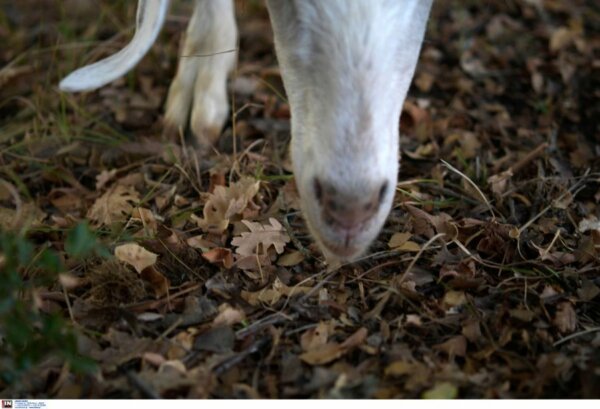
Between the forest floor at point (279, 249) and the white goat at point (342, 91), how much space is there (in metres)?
0.38

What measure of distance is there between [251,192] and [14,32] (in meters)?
2.50

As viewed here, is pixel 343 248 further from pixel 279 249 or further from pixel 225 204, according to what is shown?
pixel 225 204

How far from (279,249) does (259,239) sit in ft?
0.28

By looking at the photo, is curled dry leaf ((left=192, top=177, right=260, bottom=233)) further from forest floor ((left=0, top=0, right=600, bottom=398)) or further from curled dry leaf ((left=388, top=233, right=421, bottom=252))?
curled dry leaf ((left=388, top=233, right=421, bottom=252))

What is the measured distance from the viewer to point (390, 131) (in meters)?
2.45

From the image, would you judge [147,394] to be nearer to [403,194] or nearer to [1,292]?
[1,292]

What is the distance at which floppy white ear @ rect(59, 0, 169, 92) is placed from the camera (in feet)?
8.50

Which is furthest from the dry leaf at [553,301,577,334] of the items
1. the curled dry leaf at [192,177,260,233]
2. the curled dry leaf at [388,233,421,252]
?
the curled dry leaf at [192,177,260,233]

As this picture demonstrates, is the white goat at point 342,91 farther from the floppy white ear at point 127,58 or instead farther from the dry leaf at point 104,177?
the dry leaf at point 104,177

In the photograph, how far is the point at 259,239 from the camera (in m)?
3.00

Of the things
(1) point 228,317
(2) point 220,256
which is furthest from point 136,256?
(1) point 228,317

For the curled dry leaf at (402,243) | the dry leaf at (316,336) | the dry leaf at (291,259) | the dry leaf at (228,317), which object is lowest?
the curled dry leaf at (402,243)

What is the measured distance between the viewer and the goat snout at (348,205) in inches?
89.0

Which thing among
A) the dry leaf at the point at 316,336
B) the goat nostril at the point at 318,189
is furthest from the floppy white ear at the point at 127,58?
the dry leaf at the point at 316,336
